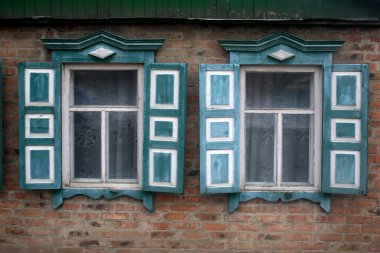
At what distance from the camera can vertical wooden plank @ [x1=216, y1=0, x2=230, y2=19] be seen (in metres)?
4.43

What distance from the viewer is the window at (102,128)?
4.59m

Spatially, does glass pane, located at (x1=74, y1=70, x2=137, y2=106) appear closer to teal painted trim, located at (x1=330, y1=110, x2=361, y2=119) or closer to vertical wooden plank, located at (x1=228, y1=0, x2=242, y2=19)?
vertical wooden plank, located at (x1=228, y1=0, x2=242, y2=19)

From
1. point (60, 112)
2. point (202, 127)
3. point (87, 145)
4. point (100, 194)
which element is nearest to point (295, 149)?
point (202, 127)

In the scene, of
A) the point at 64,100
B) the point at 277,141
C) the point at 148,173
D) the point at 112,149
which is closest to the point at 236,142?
the point at 277,141

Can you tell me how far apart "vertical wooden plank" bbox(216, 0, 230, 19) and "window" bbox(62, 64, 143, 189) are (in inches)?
37.7

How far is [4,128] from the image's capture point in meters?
4.54

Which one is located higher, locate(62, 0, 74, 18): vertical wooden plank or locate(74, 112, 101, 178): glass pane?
locate(62, 0, 74, 18): vertical wooden plank

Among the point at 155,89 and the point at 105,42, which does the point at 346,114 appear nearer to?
the point at 155,89

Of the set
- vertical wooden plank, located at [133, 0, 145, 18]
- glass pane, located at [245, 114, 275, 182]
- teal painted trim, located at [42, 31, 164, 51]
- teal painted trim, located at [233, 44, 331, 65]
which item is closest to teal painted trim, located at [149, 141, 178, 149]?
glass pane, located at [245, 114, 275, 182]

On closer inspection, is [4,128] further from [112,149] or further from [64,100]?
[112,149]

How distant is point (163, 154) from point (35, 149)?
3.95 ft

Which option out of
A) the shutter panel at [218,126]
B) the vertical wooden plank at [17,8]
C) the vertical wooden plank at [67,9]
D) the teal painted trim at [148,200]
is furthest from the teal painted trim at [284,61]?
the vertical wooden plank at [17,8]

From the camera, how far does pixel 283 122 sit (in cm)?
458

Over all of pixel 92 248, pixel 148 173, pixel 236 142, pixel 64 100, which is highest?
pixel 64 100
